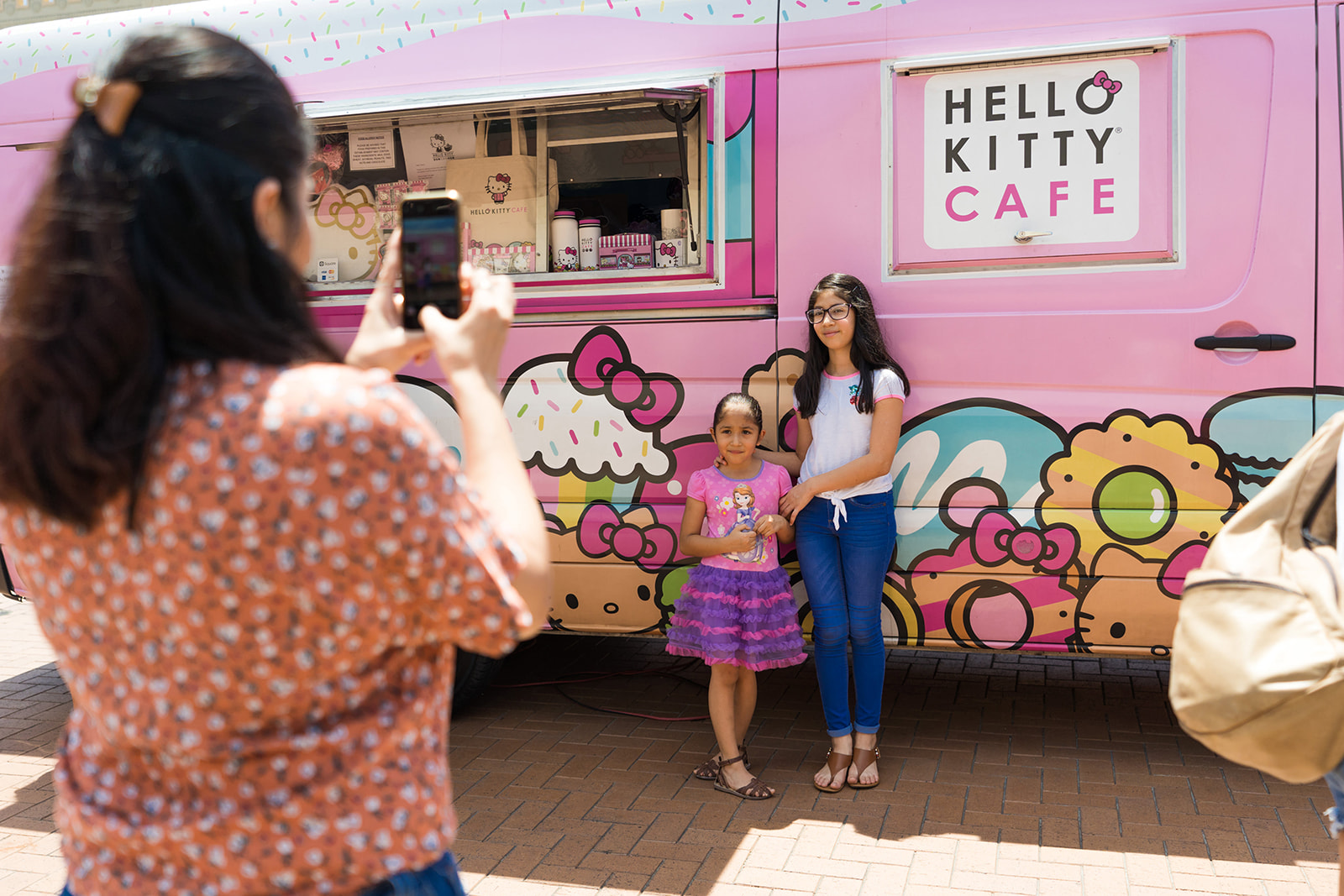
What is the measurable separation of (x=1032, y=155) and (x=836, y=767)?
220 centimetres

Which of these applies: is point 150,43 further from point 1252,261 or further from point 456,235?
point 1252,261

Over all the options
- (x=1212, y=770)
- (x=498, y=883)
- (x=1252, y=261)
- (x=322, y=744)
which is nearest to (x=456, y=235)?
(x=322, y=744)

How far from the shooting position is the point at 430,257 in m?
1.50

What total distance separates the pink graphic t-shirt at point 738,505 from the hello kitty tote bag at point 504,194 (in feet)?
3.99

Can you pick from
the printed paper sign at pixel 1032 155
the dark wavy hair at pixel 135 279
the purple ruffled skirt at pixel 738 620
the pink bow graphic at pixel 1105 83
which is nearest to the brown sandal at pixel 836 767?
the purple ruffled skirt at pixel 738 620

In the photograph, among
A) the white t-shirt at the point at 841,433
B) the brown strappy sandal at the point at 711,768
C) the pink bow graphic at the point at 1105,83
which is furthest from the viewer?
Answer: the brown strappy sandal at the point at 711,768

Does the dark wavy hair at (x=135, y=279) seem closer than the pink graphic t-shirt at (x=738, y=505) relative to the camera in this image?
Yes

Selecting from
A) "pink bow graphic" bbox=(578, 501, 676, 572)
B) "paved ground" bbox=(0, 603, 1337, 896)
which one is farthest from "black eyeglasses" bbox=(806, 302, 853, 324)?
"paved ground" bbox=(0, 603, 1337, 896)

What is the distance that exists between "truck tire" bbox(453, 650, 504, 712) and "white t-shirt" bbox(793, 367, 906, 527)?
5.25 feet

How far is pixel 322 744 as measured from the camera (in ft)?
3.72

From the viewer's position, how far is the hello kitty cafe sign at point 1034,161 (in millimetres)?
3617

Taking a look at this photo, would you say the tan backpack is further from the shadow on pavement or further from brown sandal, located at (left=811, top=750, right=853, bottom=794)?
brown sandal, located at (left=811, top=750, right=853, bottom=794)

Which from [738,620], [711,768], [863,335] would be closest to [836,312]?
[863,335]

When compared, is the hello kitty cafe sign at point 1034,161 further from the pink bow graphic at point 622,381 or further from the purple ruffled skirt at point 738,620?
the purple ruffled skirt at point 738,620
